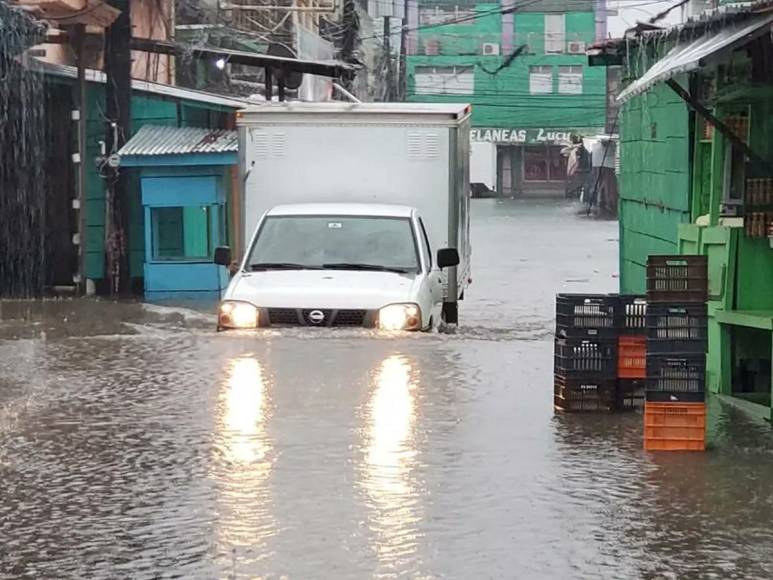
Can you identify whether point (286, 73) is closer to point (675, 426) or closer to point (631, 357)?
point (631, 357)

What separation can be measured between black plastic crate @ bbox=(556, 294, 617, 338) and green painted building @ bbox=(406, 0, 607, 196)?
69.7 m

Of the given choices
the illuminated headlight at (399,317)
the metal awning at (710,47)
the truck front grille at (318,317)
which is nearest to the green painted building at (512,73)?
the illuminated headlight at (399,317)

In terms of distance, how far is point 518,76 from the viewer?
80.7 meters

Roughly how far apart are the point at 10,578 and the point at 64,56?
840 inches

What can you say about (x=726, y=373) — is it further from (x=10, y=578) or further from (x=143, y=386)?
(x=10, y=578)

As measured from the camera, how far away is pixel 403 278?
1355 cm

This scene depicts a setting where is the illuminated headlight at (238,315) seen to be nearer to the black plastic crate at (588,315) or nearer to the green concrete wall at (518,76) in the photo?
the black plastic crate at (588,315)

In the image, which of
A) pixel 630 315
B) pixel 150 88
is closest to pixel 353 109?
pixel 630 315

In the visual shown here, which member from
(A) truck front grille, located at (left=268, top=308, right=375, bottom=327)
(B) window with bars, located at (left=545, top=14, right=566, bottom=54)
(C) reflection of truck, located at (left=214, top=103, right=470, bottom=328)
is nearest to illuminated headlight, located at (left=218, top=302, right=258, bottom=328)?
(A) truck front grille, located at (left=268, top=308, right=375, bottom=327)

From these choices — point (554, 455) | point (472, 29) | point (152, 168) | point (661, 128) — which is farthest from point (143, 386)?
point (472, 29)

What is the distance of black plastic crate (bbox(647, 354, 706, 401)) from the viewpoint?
848 cm

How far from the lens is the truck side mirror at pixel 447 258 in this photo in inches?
552

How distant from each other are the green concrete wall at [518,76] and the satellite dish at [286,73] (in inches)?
2083

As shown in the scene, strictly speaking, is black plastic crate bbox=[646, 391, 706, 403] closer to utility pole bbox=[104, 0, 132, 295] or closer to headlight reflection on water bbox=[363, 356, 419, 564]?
headlight reflection on water bbox=[363, 356, 419, 564]
